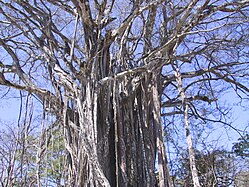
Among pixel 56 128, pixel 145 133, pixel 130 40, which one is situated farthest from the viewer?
pixel 130 40

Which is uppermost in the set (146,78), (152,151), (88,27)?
(88,27)

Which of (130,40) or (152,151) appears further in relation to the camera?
(130,40)

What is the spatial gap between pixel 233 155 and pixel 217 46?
2.33 metres

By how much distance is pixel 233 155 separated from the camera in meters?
5.57

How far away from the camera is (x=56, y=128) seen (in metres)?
3.86

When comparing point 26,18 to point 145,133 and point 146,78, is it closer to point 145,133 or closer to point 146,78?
point 146,78

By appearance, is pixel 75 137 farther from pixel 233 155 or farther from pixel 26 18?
pixel 233 155

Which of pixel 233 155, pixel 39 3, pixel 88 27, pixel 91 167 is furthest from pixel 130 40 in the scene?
pixel 233 155

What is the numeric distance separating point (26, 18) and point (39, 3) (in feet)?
0.87

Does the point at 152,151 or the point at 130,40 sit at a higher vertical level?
the point at 130,40

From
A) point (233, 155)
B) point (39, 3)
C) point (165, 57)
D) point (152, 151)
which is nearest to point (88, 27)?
point (39, 3)

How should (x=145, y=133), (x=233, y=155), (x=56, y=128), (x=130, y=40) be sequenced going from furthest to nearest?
1. (x=233, y=155)
2. (x=130, y=40)
3. (x=56, y=128)
4. (x=145, y=133)

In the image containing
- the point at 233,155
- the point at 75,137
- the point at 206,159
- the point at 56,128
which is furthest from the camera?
the point at 233,155

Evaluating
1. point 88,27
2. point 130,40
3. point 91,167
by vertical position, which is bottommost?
point 91,167
